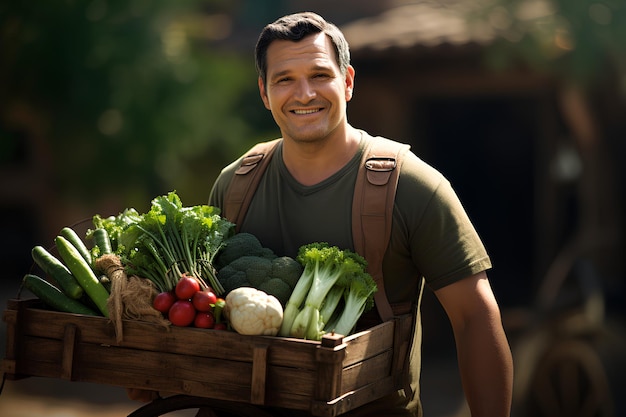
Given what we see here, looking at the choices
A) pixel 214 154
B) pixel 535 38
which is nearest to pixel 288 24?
pixel 535 38

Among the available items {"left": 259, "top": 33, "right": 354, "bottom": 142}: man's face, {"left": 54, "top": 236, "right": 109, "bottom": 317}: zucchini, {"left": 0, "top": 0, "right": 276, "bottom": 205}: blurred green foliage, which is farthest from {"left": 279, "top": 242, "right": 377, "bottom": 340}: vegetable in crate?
{"left": 0, "top": 0, "right": 276, "bottom": 205}: blurred green foliage

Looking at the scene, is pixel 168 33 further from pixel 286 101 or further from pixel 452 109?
Answer: pixel 286 101

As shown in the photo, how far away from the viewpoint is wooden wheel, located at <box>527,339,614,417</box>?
7672mm

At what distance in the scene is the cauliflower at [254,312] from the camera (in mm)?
2994

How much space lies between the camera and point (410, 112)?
10.2 m

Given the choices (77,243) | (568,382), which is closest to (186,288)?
(77,243)

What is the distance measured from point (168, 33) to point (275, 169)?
6098 mm

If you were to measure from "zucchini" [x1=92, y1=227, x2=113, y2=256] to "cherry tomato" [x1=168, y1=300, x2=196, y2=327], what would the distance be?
0.52m

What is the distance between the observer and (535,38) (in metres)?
8.23

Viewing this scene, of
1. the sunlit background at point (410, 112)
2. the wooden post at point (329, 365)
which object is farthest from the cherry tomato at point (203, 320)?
the sunlit background at point (410, 112)

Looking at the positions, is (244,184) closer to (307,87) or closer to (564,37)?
(307,87)

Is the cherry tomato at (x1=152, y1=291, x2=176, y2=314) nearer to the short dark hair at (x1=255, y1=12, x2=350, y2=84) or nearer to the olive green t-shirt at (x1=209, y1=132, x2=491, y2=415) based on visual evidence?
the olive green t-shirt at (x1=209, y1=132, x2=491, y2=415)

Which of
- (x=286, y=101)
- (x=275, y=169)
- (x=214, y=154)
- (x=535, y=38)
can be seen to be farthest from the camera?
(x=214, y=154)

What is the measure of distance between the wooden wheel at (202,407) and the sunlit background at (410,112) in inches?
184
